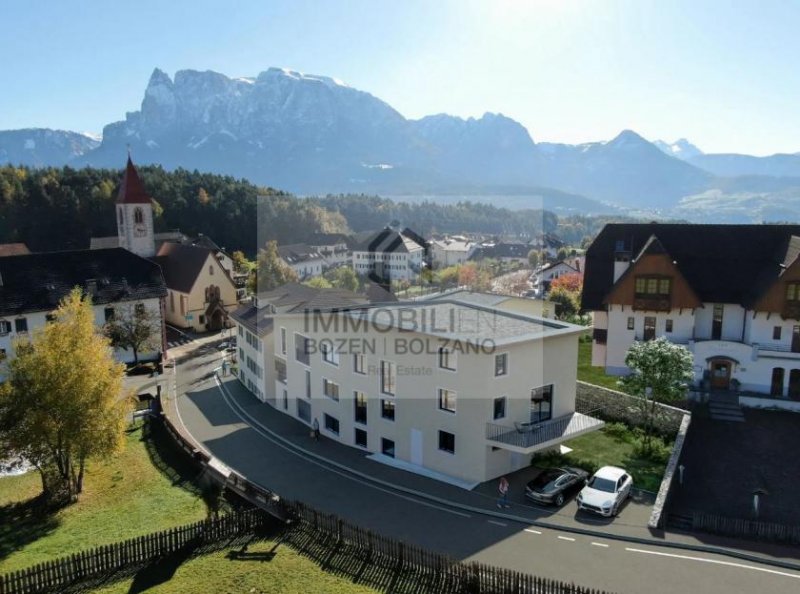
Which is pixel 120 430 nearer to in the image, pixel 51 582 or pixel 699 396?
pixel 51 582

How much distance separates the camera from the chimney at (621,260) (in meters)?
45.9

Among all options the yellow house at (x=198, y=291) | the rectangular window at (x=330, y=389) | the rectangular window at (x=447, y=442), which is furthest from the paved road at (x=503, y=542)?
the yellow house at (x=198, y=291)

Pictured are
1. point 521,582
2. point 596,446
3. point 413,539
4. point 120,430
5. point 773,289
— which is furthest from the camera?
point 773,289

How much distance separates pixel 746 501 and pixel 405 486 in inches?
596

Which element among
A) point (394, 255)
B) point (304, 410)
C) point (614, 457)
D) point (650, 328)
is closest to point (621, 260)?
point (650, 328)

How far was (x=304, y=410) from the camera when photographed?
37594 mm

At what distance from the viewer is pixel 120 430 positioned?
2727 cm

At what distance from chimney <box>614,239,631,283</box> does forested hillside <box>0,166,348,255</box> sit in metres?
47.8

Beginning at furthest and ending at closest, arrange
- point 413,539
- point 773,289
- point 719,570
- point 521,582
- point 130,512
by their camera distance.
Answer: point 773,289 < point 130,512 < point 413,539 < point 719,570 < point 521,582

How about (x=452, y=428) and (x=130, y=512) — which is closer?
(x=130, y=512)

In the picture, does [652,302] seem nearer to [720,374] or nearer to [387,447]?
[720,374]

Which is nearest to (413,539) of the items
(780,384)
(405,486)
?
(405,486)

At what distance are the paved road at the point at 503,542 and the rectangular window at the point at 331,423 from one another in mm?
2883

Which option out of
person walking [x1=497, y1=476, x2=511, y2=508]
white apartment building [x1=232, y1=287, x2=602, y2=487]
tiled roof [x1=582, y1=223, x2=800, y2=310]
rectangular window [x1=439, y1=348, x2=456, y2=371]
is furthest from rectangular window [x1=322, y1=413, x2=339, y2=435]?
tiled roof [x1=582, y1=223, x2=800, y2=310]
